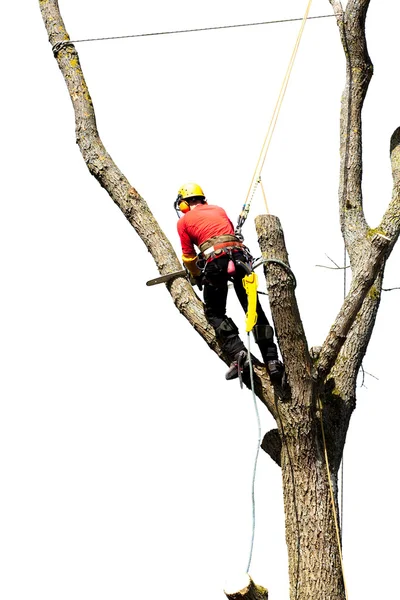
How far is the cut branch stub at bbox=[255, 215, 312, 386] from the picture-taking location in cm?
545

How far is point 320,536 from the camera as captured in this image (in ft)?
18.8

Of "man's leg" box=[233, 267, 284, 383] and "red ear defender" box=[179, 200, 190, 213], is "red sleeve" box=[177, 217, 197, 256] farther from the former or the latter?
"man's leg" box=[233, 267, 284, 383]

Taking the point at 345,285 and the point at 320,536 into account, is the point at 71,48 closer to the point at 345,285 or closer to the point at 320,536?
the point at 345,285

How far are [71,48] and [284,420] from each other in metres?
3.56

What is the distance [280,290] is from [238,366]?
704 millimetres

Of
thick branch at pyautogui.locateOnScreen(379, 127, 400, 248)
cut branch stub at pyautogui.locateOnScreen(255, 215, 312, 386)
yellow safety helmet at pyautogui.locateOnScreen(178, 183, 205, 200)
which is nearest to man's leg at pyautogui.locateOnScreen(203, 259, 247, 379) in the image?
cut branch stub at pyautogui.locateOnScreen(255, 215, 312, 386)

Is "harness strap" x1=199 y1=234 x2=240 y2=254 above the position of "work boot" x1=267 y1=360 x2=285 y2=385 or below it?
above

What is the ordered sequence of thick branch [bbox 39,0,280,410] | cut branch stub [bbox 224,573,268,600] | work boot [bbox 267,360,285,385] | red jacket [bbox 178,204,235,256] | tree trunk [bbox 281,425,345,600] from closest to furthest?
cut branch stub [bbox 224,573,268,600] → tree trunk [bbox 281,425,345,600] → work boot [bbox 267,360,285,385] → thick branch [bbox 39,0,280,410] → red jacket [bbox 178,204,235,256]

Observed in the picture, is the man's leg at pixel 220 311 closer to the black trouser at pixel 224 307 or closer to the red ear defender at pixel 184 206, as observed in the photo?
the black trouser at pixel 224 307

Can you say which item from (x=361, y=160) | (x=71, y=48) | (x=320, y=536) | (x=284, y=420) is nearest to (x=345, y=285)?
(x=361, y=160)

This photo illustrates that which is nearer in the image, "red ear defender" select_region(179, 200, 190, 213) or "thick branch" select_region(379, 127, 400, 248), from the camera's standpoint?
"thick branch" select_region(379, 127, 400, 248)

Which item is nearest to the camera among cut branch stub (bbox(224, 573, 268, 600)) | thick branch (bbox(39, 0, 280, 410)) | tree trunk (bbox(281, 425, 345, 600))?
cut branch stub (bbox(224, 573, 268, 600))

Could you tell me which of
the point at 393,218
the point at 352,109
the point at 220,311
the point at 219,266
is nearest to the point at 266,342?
the point at 220,311

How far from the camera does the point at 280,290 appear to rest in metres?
5.45
